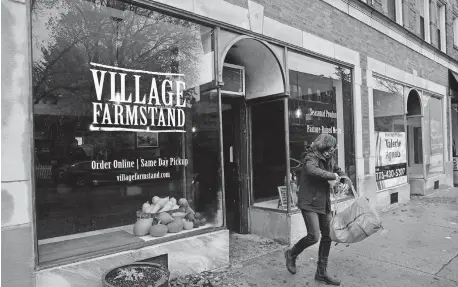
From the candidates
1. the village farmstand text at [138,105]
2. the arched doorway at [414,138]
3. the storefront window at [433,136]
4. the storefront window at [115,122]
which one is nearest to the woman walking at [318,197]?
the storefront window at [115,122]

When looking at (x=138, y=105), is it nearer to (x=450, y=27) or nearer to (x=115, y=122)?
(x=115, y=122)

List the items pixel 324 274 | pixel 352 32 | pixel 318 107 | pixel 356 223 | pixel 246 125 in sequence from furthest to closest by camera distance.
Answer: pixel 352 32 → pixel 318 107 → pixel 246 125 → pixel 324 274 → pixel 356 223

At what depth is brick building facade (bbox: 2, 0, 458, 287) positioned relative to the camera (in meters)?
3.34

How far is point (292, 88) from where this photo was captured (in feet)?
21.4

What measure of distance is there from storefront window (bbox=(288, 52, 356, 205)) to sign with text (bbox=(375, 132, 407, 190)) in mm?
1409

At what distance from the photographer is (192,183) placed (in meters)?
5.32

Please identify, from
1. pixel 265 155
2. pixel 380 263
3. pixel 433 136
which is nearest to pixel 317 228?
pixel 380 263

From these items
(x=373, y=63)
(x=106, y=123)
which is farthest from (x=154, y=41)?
(x=373, y=63)

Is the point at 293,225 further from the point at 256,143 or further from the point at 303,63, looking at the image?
the point at 303,63

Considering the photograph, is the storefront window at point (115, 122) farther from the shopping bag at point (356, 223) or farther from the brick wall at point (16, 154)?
the shopping bag at point (356, 223)

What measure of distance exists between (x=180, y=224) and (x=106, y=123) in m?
1.66

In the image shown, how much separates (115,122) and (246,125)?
2.79 metres

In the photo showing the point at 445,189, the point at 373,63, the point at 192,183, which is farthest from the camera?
the point at 445,189

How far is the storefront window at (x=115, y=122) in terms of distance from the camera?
156 inches
